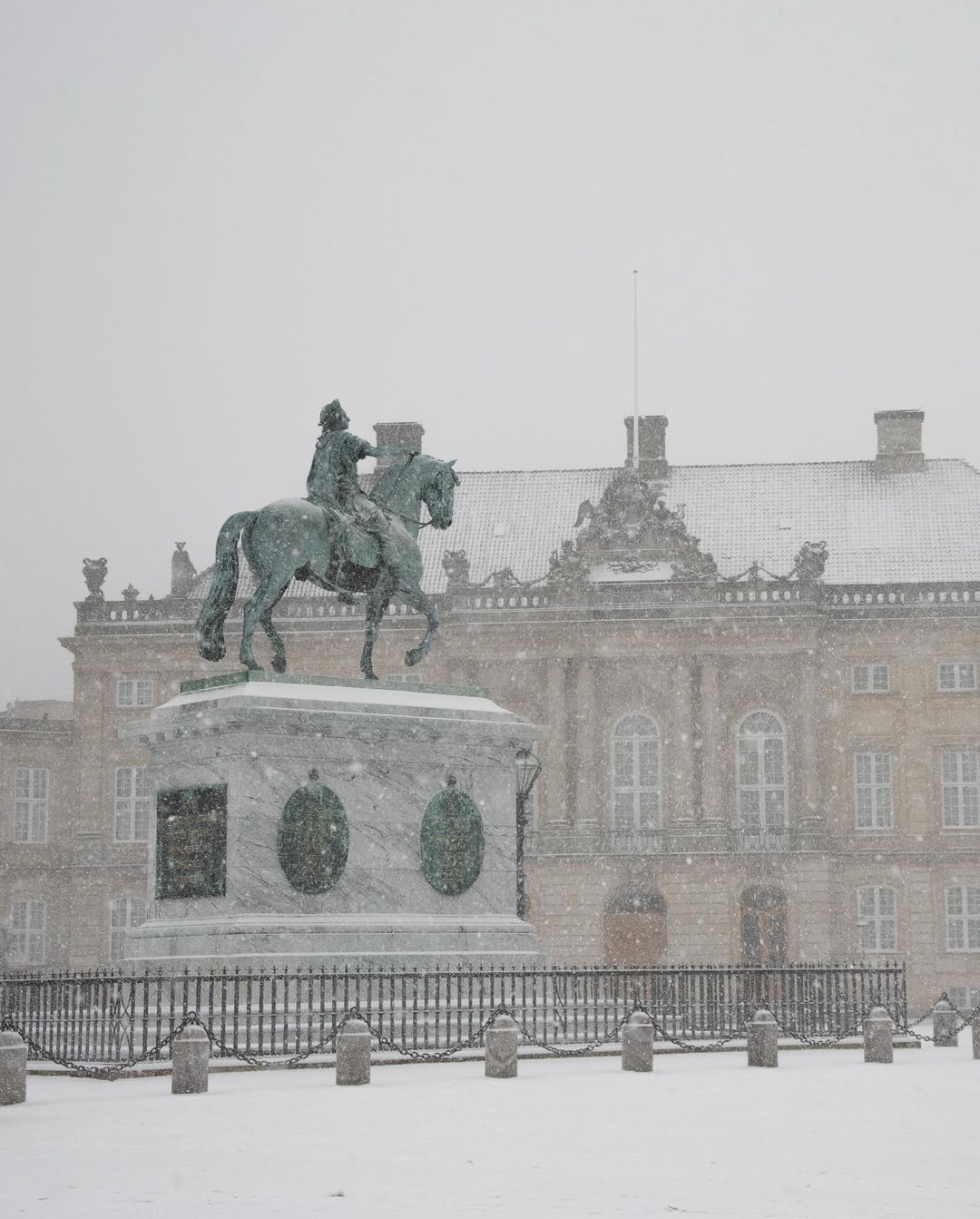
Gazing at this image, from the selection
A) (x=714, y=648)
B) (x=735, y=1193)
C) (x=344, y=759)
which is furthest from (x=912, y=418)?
(x=735, y=1193)

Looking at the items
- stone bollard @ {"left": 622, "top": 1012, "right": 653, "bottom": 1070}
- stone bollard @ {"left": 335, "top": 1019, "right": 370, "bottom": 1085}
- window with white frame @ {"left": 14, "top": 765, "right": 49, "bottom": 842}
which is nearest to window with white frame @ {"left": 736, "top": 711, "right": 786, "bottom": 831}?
window with white frame @ {"left": 14, "top": 765, "right": 49, "bottom": 842}

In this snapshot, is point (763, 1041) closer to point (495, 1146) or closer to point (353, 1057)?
point (353, 1057)

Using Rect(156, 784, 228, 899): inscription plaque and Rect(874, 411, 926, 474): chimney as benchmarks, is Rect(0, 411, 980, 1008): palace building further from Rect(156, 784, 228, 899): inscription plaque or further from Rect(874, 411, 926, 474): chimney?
Rect(156, 784, 228, 899): inscription plaque

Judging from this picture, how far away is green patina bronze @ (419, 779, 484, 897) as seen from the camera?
18812 millimetres

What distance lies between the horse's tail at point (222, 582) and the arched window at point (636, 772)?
32.1 meters

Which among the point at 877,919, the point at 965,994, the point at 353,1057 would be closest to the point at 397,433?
the point at 877,919

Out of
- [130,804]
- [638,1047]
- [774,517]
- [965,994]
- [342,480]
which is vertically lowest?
[965,994]

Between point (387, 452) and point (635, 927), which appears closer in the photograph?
point (387, 452)

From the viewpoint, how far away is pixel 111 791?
52531 mm

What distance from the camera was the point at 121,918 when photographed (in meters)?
51.7

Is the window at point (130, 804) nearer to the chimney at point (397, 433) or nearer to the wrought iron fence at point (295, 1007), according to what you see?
the chimney at point (397, 433)

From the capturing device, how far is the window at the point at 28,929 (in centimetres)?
5278

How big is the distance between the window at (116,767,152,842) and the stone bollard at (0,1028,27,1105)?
37.8m

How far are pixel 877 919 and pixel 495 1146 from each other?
38882 millimetres
